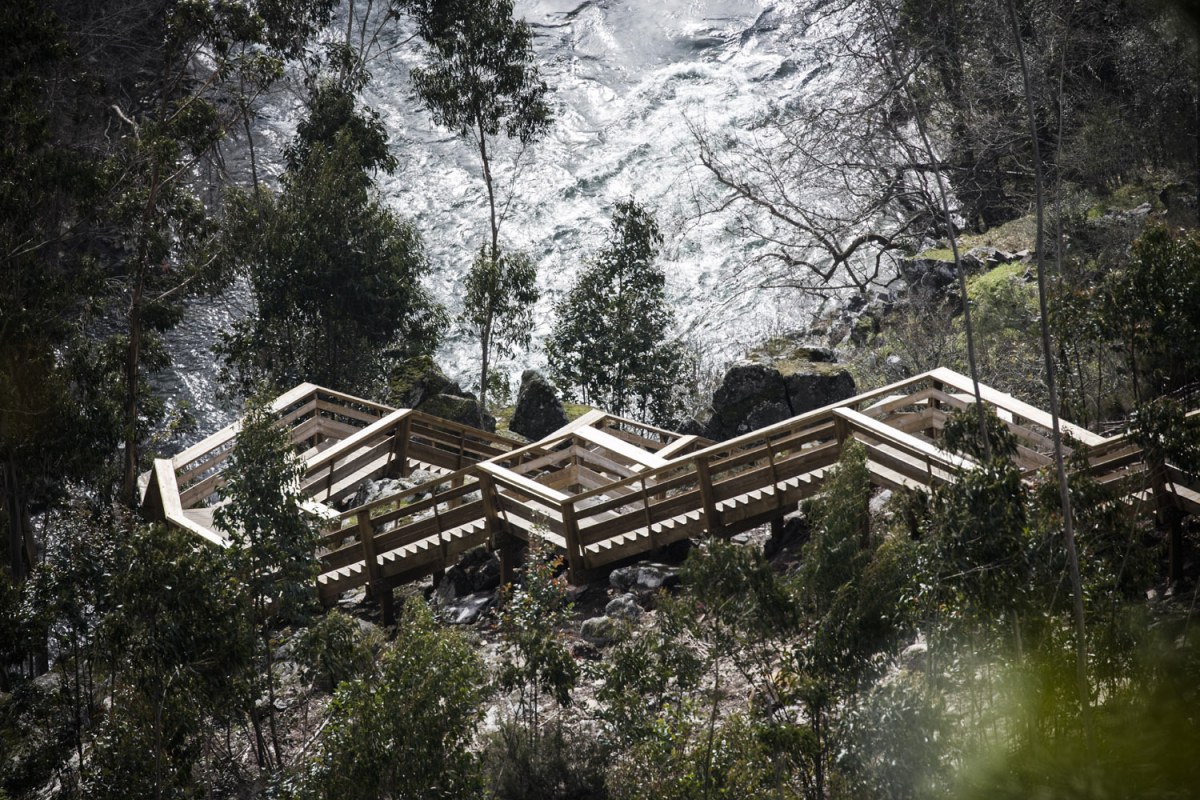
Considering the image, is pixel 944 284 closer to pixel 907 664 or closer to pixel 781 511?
pixel 781 511

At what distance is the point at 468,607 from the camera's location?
14.4 metres

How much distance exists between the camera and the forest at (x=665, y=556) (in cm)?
701

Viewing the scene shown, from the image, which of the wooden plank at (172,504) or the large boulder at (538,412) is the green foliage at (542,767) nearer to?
the wooden plank at (172,504)

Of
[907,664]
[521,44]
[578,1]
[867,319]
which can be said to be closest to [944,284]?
[867,319]

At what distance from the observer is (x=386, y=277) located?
25.7m

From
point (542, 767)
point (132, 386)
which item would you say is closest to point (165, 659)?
point (542, 767)

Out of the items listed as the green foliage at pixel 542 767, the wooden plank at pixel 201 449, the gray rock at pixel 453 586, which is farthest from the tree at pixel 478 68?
the green foliage at pixel 542 767

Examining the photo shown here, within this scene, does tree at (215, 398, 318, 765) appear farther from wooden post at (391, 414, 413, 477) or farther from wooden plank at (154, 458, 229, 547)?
wooden post at (391, 414, 413, 477)

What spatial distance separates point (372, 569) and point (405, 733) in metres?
6.17

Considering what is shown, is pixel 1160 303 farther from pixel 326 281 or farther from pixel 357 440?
pixel 326 281

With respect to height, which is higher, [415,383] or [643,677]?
[415,383]

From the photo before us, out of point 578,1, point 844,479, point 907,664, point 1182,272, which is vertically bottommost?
point 907,664

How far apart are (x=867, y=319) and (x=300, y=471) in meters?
18.3

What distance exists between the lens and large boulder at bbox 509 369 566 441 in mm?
24109
